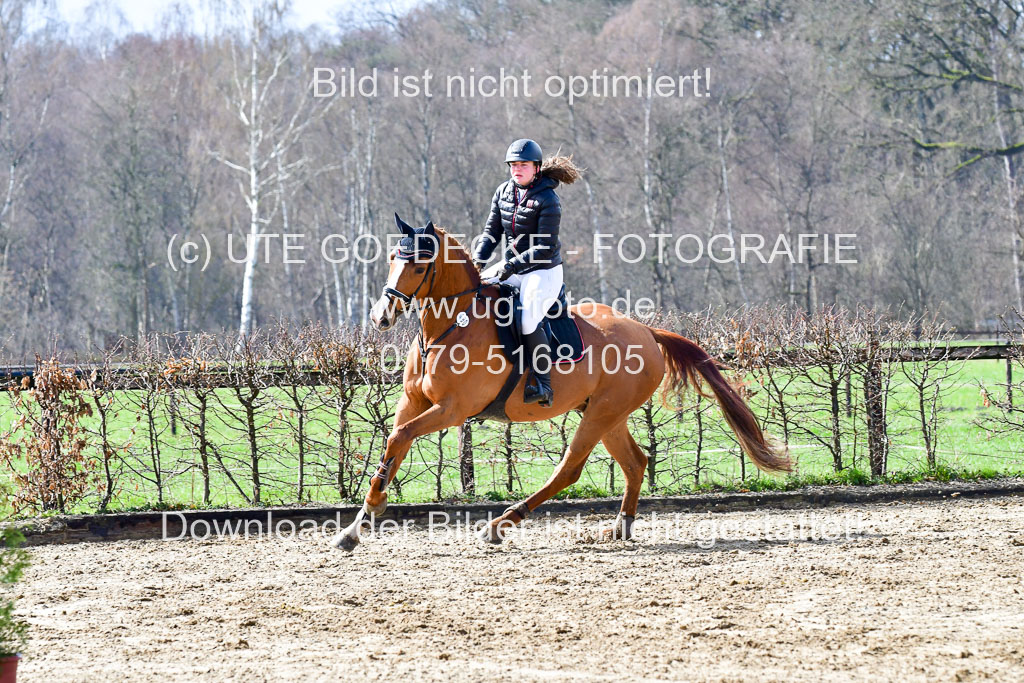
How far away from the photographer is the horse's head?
6363mm

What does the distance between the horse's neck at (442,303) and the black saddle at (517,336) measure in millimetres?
238

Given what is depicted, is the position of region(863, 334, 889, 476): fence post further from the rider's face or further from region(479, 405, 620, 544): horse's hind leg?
the rider's face

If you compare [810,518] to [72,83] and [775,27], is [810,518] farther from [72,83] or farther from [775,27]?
[72,83]

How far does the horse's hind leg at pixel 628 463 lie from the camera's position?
8102 millimetres

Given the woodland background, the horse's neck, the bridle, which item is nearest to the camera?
the bridle

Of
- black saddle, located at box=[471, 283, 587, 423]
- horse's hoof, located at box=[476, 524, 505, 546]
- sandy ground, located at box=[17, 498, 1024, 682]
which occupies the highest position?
black saddle, located at box=[471, 283, 587, 423]

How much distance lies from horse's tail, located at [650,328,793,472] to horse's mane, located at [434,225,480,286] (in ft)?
6.46

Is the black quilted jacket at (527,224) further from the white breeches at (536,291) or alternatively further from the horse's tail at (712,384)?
the horse's tail at (712,384)

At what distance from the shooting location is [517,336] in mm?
7410

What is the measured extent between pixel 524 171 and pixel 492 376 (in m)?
1.55

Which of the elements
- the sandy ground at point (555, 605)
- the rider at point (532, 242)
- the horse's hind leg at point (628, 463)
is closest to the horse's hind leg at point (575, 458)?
the horse's hind leg at point (628, 463)

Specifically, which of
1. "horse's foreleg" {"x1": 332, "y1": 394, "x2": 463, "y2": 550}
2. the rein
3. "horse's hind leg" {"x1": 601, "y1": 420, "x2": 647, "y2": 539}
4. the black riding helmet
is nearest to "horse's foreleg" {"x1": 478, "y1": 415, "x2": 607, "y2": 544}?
"horse's hind leg" {"x1": 601, "y1": 420, "x2": 647, "y2": 539}

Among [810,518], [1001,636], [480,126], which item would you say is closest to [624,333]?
[810,518]

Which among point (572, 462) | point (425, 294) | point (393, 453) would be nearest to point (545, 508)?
point (572, 462)
